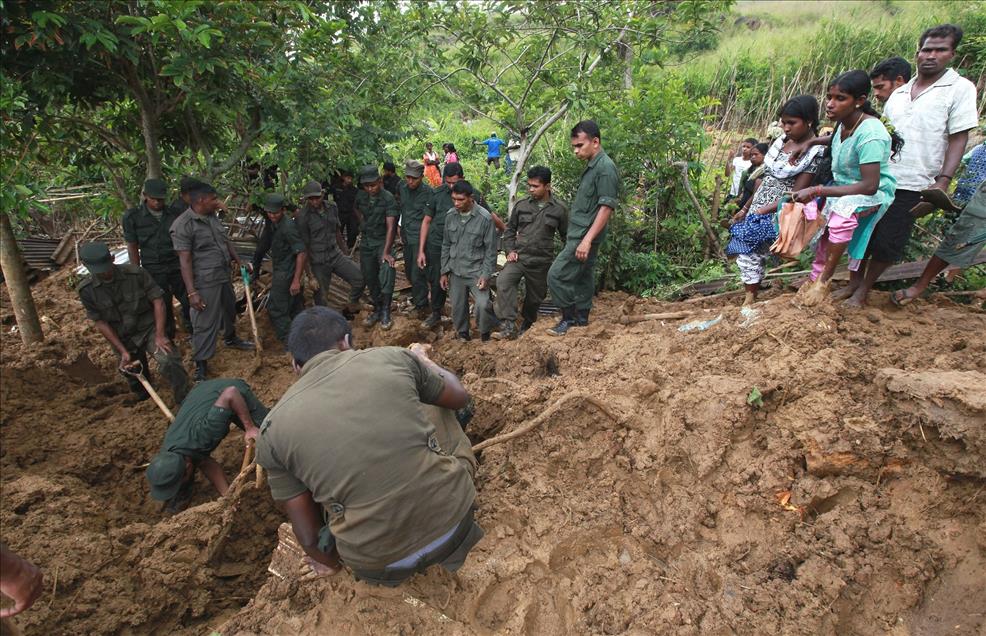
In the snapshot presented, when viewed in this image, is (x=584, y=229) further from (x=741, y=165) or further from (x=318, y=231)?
(x=741, y=165)

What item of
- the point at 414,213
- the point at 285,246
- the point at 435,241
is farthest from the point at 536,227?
the point at 285,246

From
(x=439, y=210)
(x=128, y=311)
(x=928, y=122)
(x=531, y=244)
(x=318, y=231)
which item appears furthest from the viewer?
(x=318, y=231)

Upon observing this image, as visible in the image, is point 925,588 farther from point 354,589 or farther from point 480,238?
point 480,238

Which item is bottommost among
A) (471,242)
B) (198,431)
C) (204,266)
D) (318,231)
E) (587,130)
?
(198,431)

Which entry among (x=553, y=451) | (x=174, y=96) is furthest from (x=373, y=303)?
(x=553, y=451)

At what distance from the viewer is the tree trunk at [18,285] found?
5.02m

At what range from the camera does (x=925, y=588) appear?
7.09 feet

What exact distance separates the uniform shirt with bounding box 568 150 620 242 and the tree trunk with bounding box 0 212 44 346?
5.24 metres

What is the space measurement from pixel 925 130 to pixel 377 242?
4997 mm

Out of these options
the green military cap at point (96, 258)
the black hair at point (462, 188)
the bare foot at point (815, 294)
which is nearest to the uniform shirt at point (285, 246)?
the green military cap at point (96, 258)

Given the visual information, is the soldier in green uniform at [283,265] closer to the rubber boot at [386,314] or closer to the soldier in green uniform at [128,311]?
the rubber boot at [386,314]

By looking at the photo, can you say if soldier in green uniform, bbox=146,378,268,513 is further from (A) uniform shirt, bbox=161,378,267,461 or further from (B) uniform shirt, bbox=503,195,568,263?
(B) uniform shirt, bbox=503,195,568,263

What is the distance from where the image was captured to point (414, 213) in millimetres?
5902

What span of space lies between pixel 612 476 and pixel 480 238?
2.72 m
